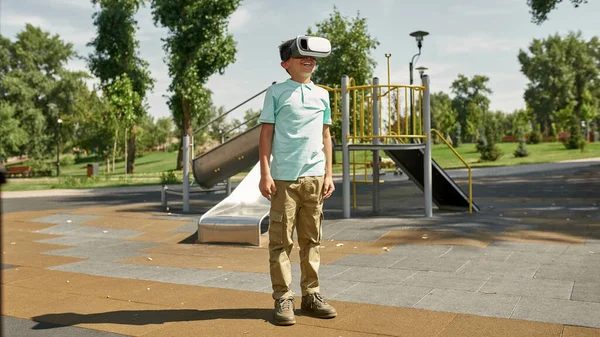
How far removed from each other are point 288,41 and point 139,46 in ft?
130

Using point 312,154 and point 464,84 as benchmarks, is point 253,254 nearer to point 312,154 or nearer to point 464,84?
point 312,154

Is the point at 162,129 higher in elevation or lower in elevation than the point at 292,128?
higher

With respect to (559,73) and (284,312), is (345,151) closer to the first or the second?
(284,312)

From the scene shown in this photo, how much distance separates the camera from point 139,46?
136 ft

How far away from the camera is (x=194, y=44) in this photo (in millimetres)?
34000

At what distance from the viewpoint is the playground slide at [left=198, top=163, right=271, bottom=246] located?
8.35 m

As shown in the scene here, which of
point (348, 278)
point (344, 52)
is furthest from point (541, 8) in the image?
point (348, 278)

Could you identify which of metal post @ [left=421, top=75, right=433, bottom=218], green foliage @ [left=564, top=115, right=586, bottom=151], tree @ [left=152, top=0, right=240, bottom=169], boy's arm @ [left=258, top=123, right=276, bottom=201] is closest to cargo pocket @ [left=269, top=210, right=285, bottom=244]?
boy's arm @ [left=258, top=123, right=276, bottom=201]

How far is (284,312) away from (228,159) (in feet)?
25.4

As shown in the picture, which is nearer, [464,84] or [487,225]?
[487,225]

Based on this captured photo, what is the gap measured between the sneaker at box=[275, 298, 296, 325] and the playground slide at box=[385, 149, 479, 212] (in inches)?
293

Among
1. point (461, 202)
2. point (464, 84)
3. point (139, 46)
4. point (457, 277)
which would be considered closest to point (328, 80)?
point (139, 46)

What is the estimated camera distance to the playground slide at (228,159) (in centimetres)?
1133

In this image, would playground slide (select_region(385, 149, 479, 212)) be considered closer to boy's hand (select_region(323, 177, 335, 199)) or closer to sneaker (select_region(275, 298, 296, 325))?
boy's hand (select_region(323, 177, 335, 199))
